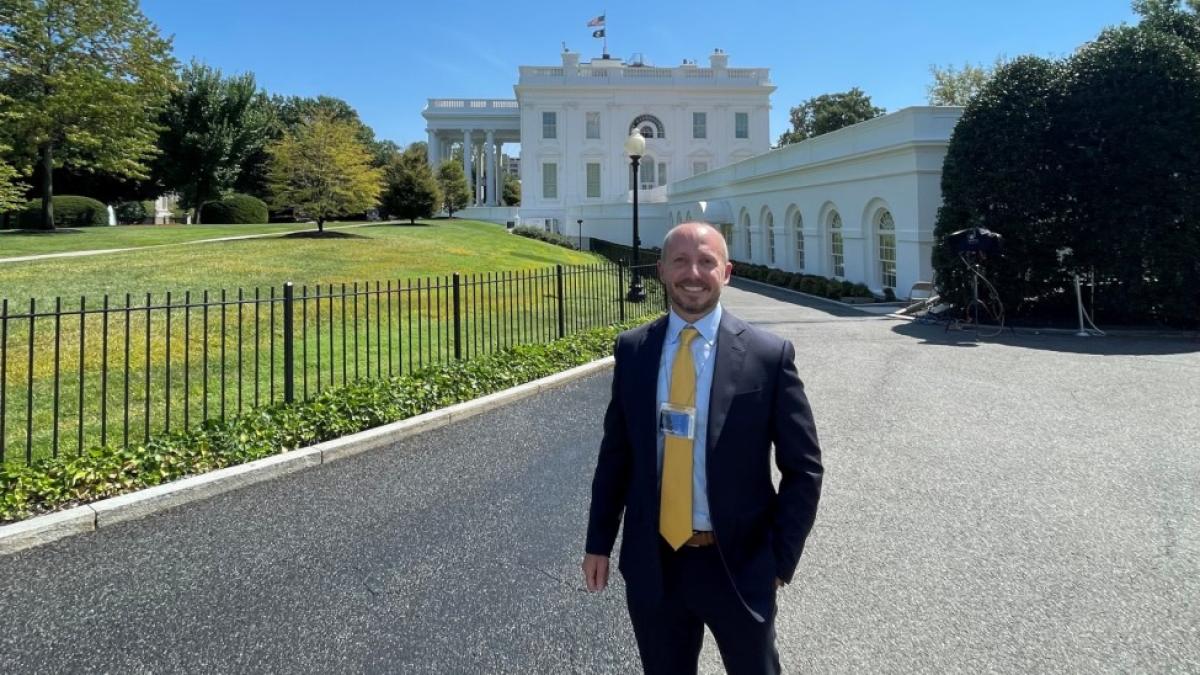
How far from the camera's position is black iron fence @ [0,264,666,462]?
587 centimetres

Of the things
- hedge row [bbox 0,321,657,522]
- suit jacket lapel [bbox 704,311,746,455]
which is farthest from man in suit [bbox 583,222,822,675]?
hedge row [bbox 0,321,657,522]

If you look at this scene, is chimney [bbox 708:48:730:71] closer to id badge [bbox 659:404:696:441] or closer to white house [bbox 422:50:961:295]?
white house [bbox 422:50:961:295]

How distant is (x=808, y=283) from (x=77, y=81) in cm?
2755

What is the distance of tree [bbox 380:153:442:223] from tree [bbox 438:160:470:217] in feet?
46.7

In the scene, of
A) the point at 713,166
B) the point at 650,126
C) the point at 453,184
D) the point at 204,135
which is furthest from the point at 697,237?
the point at 650,126

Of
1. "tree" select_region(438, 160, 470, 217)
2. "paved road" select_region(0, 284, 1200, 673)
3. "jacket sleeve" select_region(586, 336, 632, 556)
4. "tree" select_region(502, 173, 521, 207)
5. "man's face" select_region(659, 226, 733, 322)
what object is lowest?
"paved road" select_region(0, 284, 1200, 673)

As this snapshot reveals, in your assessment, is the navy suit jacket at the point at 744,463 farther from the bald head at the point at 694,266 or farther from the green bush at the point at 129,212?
the green bush at the point at 129,212

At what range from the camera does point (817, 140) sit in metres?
22.9

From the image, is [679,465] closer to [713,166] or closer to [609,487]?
[609,487]

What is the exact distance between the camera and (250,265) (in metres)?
17.0

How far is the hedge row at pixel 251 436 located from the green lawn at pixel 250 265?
222 inches

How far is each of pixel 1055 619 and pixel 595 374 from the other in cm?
689

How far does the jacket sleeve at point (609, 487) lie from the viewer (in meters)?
2.25

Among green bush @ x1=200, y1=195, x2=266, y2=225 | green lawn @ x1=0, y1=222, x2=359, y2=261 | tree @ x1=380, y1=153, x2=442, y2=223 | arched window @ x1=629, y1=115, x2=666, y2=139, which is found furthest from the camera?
arched window @ x1=629, y1=115, x2=666, y2=139
